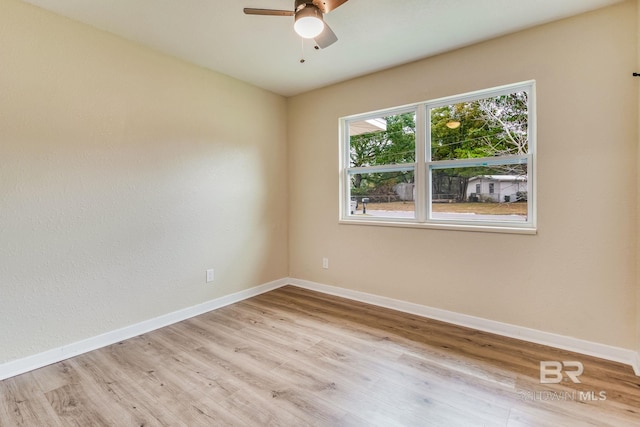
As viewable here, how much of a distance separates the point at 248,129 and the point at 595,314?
3610 millimetres

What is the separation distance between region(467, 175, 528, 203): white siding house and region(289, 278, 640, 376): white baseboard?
108 centimetres

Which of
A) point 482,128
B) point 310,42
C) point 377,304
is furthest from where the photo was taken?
point 377,304

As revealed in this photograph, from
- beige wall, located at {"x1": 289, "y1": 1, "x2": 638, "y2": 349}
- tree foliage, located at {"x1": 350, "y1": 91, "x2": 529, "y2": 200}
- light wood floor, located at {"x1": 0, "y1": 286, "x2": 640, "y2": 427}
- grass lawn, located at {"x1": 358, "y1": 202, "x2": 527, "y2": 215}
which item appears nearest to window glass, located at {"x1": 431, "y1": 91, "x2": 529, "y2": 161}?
tree foliage, located at {"x1": 350, "y1": 91, "x2": 529, "y2": 200}

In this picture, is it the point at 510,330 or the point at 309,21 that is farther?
the point at 510,330

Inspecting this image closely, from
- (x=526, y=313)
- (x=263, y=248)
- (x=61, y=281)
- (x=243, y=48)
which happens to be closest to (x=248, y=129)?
(x=243, y=48)

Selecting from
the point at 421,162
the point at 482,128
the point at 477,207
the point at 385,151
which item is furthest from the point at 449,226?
the point at 385,151

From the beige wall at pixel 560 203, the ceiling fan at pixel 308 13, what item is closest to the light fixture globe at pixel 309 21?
the ceiling fan at pixel 308 13

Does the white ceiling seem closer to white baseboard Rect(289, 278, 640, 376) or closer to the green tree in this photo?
the green tree

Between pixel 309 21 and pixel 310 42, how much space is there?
3.20 ft

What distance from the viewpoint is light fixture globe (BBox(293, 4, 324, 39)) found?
164cm

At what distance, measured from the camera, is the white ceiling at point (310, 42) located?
2.08 metres

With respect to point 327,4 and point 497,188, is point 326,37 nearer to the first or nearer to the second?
point 327,4

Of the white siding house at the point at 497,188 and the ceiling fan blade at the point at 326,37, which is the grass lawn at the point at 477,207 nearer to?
the white siding house at the point at 497,188

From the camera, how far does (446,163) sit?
2.86 m
